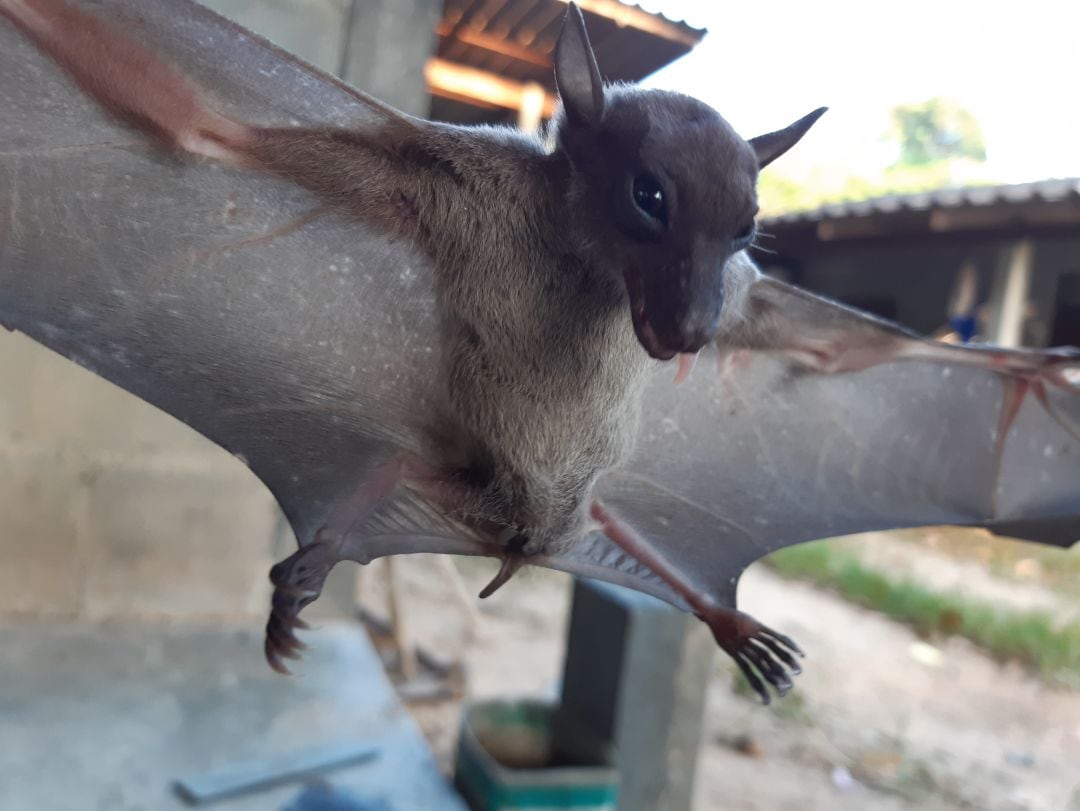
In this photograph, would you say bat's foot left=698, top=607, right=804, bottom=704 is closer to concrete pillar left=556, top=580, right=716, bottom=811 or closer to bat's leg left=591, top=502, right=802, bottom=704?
bat's leg left=591, top=502, right=802, bottom=704

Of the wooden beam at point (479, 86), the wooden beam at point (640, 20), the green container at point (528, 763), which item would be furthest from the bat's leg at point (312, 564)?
the green container at point (528, 763)

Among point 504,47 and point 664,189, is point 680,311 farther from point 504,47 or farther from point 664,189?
point 504,47

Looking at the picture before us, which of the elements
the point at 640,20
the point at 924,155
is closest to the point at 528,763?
the point at 640,20

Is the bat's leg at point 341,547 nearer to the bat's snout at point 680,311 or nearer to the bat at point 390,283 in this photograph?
the bat at point 390,283

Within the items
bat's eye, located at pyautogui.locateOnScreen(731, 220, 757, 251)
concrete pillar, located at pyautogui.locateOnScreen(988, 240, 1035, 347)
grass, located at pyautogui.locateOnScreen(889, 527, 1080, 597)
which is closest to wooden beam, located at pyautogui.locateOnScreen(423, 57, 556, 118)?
bat's eye, located at pyautogui.locateOnScreen(731, 220, 757, 251)

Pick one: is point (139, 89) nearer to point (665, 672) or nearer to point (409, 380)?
point (409, 380)

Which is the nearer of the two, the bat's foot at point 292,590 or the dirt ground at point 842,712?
the bat's foot at point 292,590
